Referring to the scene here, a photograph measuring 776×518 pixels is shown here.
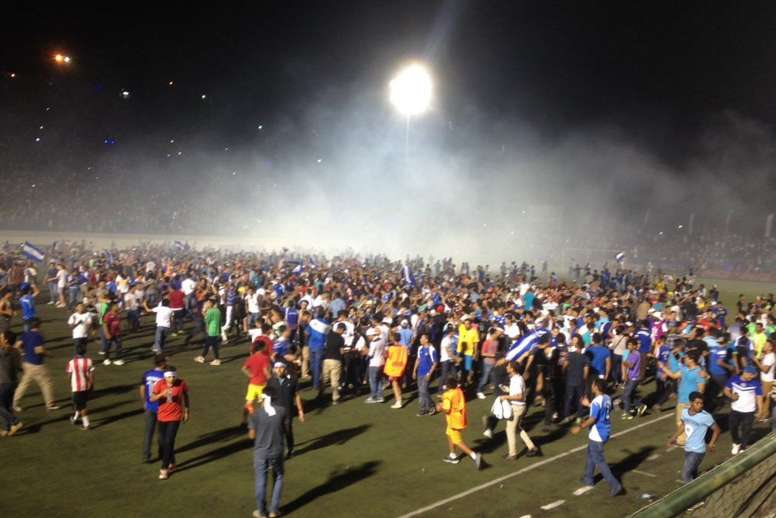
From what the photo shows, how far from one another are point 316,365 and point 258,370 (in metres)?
3.22

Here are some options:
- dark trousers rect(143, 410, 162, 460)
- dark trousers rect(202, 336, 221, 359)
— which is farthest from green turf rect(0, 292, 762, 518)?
dark trousers rect(202, 336, 221, 359)

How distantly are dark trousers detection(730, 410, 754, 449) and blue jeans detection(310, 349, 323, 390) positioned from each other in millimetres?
7554

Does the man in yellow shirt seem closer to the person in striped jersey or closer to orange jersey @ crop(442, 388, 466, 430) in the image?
orange jersey @ crop(442, 388, 466, 430)

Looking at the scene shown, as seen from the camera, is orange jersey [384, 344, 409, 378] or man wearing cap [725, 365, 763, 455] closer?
man wearing cap [725, 365, 763, 455]

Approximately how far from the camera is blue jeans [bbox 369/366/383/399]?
12883 mm

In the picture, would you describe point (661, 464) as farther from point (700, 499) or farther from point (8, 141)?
point (8, 141)

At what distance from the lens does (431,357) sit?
11922 millimetres

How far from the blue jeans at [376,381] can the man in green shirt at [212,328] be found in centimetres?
417

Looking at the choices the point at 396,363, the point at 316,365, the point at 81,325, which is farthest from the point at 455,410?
the point at 81,325

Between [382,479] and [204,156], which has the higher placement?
[204,156]

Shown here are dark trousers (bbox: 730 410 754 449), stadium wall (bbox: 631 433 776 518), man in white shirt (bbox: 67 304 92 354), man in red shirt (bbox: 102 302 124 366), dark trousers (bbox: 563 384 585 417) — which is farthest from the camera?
man in red shirt (bbox: 102 302 124 366)

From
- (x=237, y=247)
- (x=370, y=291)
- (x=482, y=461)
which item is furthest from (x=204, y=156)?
(x=482, y=461)

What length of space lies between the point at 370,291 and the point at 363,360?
7.13 meters

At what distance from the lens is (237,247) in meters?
51.8
